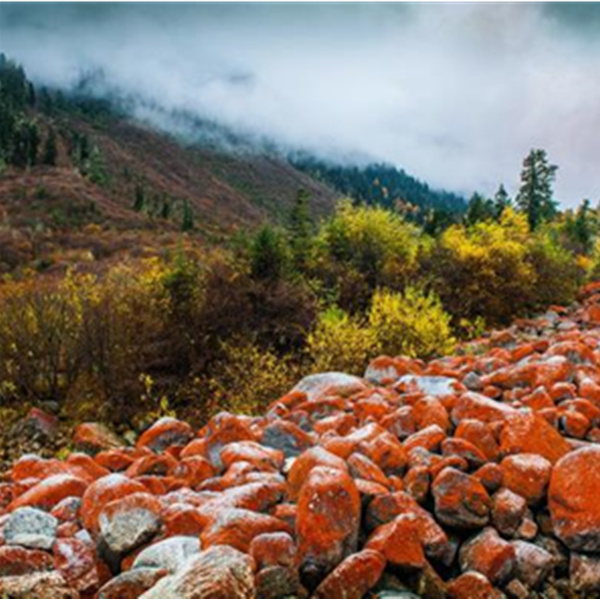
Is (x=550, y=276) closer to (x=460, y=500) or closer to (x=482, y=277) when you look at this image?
(x=482, y=277)

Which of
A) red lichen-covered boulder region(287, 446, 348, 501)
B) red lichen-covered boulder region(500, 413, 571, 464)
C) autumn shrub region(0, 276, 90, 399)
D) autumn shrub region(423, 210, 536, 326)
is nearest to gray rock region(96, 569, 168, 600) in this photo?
red lichen-covered boulder region(287, 446, 348, 501)

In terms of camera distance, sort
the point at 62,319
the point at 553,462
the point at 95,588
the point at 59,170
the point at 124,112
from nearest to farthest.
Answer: the point at 95,588
the point at 553,462
the point at 62,319
the point at 59,170
the point at 124,112

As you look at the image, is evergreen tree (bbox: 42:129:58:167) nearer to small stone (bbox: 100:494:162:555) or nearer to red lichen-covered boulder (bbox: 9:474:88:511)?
red lichen-covered boulder (bbox: 9:474:88:511)

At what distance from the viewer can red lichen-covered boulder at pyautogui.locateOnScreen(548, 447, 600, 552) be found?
3125 millimetres

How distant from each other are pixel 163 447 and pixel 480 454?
2979 mm

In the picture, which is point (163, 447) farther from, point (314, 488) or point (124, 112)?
point (124, 112)

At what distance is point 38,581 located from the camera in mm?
2809

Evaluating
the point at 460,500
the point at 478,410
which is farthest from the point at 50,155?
the point at 460,500

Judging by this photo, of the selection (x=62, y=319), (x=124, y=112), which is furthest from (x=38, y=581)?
(x=124, y=112)

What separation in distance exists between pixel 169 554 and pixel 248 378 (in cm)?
577

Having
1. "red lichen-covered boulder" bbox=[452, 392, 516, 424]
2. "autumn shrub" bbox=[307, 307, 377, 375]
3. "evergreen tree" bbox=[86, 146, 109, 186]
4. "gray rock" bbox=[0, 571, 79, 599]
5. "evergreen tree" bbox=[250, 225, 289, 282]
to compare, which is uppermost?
"evergreen tree" bbox=[86, 146, 109, 186]

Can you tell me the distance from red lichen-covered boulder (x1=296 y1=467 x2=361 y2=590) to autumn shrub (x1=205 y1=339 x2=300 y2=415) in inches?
192

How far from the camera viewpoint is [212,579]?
99.3 inches

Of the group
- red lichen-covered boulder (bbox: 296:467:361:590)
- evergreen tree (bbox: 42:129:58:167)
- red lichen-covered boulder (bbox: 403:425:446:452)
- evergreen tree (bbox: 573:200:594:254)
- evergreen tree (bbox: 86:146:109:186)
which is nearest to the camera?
red lichen-covered boulder (bbox: 296:467:361:590)
